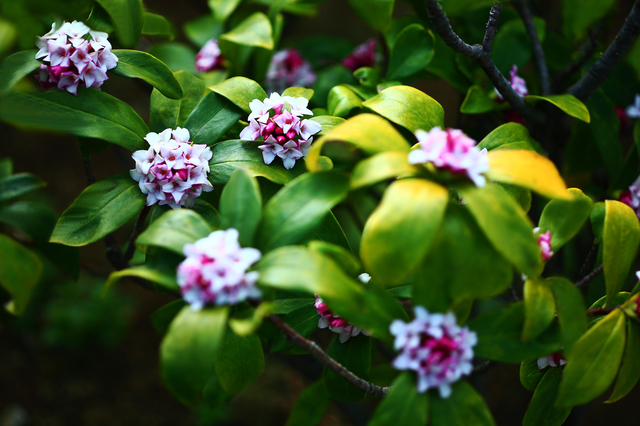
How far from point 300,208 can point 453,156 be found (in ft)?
0.68

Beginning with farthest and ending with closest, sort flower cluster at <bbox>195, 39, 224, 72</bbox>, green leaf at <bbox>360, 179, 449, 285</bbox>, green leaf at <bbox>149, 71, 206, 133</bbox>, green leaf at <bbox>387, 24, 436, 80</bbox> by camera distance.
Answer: flower cluster at <bbox>195, 39, 224, 72</bbox>
green leaf at <bbox>387, 24, 436, 80</bbox>
green leaf at <bbox>149, 71, 206, 133</bbox>
green leaf at <bbox>360, 179, 449, 285</bbox>

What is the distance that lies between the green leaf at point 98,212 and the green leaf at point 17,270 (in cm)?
6

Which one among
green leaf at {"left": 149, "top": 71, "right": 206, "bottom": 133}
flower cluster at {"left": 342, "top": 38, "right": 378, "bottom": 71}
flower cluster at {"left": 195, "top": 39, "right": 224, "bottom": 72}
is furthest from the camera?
flower cluster at {"left": 342, "top": 38, "right": 378, "bottom": 71}

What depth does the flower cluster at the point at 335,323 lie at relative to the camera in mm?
734

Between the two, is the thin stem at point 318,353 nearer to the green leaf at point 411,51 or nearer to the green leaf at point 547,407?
the green leaf at point 547,407

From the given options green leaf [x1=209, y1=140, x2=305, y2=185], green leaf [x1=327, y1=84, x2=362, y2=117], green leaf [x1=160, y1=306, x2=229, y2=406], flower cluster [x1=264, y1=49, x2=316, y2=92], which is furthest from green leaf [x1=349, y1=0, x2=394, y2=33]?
green leaf [x1=160, y1=306, x2=229, y2=406]

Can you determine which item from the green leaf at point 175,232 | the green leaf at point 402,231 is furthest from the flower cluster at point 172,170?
the green leaf at point 402,231

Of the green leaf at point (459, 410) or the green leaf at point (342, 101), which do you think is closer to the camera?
the green leaf at point (459, 410)

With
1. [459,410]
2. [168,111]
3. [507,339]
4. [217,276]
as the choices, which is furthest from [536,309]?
[168,111]

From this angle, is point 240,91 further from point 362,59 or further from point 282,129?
point 362,59

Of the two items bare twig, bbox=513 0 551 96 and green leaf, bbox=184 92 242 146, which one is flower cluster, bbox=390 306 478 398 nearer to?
green leaf, bbox=184 92 242 146

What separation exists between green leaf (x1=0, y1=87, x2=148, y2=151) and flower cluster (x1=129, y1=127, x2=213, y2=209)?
1.9 inches

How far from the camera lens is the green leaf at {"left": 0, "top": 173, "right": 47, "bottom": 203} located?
0.75 meters

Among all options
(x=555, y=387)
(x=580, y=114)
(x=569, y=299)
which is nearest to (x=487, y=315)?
(x=569, y=299)
